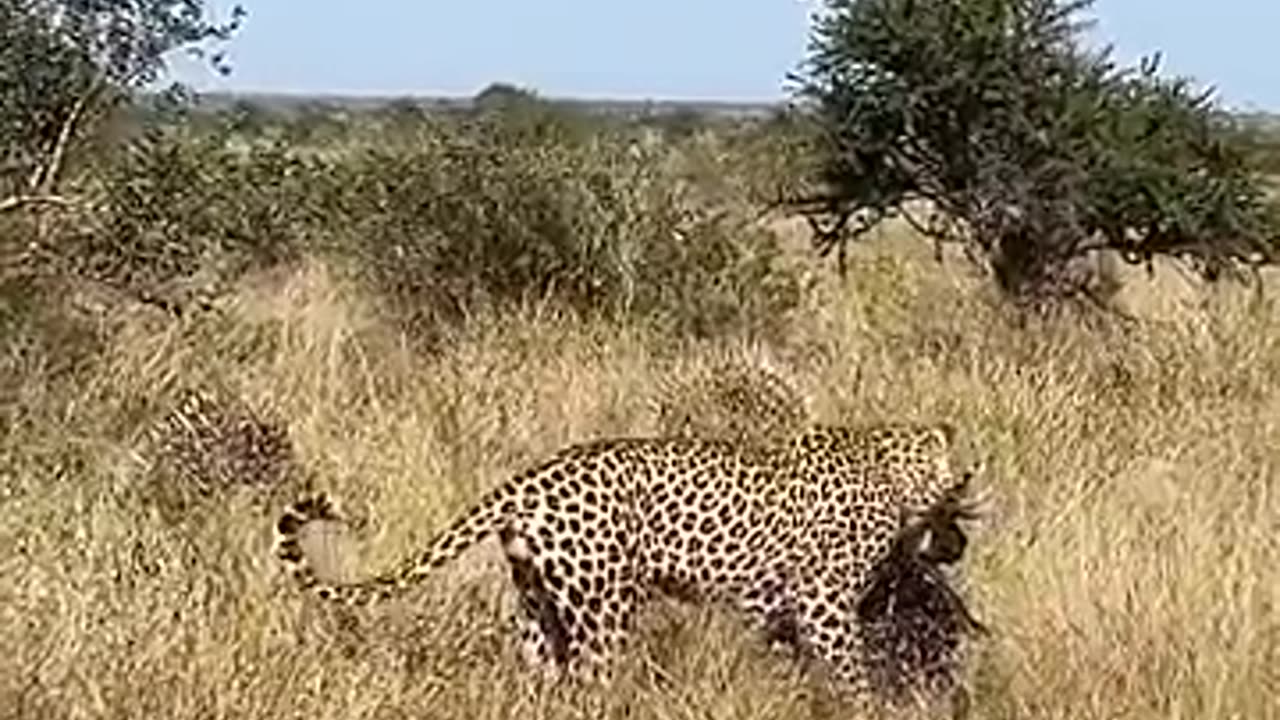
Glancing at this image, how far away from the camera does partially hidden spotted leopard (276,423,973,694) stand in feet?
23.9

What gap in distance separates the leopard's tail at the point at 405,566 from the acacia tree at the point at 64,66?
4.34 m

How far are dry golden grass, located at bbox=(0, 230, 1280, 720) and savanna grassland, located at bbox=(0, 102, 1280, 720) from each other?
2 cm

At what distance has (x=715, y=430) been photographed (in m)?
10.7

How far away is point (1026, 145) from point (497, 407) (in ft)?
19.9

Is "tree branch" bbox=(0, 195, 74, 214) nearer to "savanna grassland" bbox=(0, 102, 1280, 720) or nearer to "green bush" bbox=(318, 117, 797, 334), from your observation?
"savanna grassland" bbox=(0, 102, 1280, 720)

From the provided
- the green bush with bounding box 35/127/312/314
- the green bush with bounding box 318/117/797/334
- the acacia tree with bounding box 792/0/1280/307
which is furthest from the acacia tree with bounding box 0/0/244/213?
the acacia tree with bounding box 792/0/1280/307

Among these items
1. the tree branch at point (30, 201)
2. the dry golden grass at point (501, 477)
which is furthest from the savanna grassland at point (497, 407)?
the tree branch at point (30, 201)

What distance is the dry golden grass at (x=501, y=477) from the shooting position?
654 centimetres

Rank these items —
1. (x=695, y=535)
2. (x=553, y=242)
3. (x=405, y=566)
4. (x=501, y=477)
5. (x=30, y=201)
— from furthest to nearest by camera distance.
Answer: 1. (x=553, y=242)
2. (x=30, y=201)
3. (x=501, y=477)
4. (x=405, y=566)
5. (x=695, y=535)

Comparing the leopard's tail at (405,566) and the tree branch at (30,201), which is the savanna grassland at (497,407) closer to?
the leopard's tail at (405,566)

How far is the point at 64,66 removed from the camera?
1161cm

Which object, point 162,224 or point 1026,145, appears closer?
point 162,224

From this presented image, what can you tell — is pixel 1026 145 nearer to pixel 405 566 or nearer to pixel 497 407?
pixel 497 407


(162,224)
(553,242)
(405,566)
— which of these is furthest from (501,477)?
(553,242)
